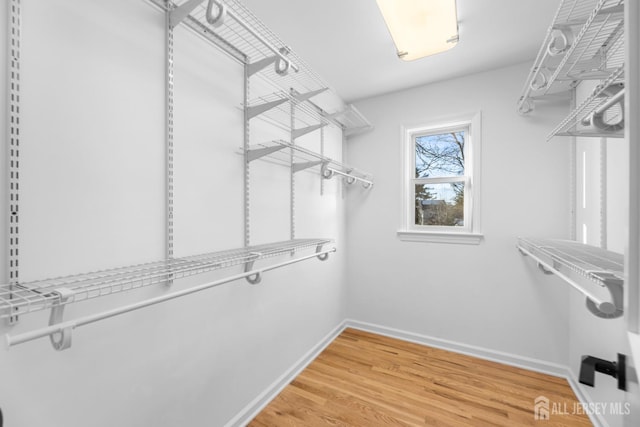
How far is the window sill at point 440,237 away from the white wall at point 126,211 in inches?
60.1

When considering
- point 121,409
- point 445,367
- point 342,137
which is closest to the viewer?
point 121,409

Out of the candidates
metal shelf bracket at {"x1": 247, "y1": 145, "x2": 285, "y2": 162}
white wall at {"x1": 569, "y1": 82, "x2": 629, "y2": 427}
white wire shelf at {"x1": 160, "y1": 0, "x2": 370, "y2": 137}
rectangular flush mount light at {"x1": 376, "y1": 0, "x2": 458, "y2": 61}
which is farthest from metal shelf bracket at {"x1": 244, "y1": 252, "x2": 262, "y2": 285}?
white wall at {"x1": 569, "y1": 82, "x2": 629, "y2": 427}

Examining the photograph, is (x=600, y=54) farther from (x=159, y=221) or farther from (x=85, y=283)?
(x=85, y=283)

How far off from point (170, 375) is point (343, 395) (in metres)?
1.18

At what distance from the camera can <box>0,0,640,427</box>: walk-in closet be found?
827 millimetres

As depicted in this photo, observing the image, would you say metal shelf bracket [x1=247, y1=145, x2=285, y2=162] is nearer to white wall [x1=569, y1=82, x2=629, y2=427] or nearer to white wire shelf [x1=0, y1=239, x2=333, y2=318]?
white wire shelf [x1=0, y1=239, x2=333, y2=318]

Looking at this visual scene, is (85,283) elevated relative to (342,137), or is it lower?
lower

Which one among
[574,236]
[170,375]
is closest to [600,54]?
A: [574,236]

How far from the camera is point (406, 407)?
174cm

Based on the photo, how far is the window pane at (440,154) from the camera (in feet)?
8.33

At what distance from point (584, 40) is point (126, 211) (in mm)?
2451

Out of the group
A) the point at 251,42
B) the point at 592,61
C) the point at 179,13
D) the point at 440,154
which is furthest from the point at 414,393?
the point at 179,13

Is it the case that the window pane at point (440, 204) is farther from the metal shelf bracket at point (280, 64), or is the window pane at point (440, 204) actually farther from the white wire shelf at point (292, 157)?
the metal shelf bracket at point (280, 64)

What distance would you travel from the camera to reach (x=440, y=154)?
104 inches
